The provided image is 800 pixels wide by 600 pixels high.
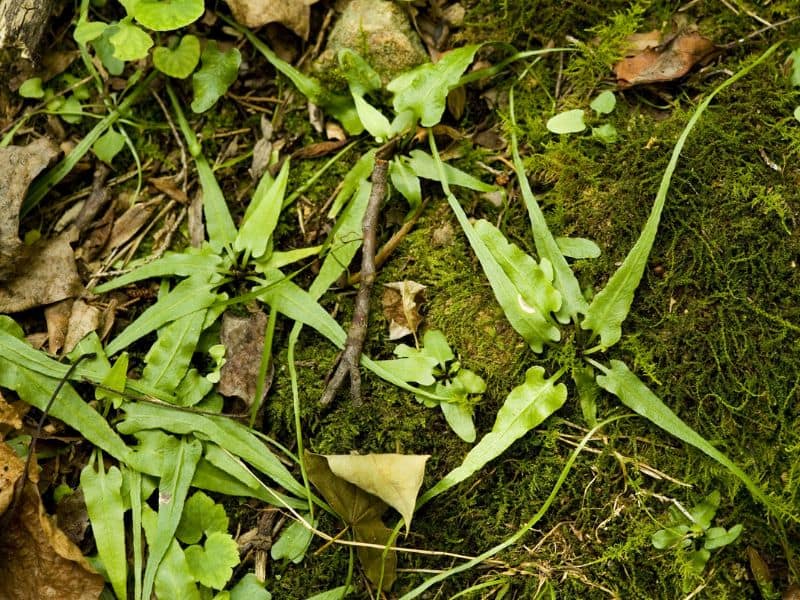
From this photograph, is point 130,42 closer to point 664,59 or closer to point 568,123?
point 568,123

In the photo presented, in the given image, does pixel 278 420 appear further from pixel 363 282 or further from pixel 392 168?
pixel 392 168

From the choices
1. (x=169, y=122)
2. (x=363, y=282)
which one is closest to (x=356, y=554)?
(x=363, y=282)

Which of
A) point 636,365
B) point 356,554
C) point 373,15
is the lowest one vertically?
point 356,554

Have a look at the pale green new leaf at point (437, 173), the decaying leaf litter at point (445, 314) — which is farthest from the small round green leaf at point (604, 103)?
the pale green new leaf at point (437, 173)

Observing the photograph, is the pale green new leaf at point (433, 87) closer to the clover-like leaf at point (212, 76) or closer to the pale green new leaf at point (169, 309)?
the clover-like leaf at point (212, 76)

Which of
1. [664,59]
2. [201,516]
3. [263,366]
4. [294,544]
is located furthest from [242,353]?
[664,59]

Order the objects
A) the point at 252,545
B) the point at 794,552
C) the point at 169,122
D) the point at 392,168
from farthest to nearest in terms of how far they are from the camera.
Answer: the point at 169,122
the point at 392,168
the point at 252,545
the point at 794,552
